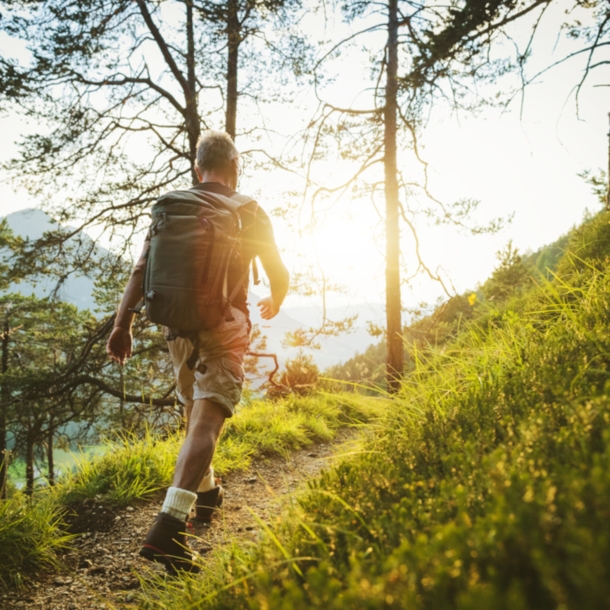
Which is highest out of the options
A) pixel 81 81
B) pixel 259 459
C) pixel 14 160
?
pixel 81 81

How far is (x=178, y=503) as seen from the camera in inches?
75.0

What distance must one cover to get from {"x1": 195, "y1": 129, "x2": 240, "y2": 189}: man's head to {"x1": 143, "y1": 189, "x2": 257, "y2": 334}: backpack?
494 mm

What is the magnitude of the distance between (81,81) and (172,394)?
7157mm

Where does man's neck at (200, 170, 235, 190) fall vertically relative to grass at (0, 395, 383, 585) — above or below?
above

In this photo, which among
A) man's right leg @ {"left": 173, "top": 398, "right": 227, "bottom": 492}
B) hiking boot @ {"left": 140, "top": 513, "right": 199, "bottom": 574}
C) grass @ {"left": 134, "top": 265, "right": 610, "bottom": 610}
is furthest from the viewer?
man's right leg @ {"left": 173, "top": 398, "right": 227, "bottom": 492}

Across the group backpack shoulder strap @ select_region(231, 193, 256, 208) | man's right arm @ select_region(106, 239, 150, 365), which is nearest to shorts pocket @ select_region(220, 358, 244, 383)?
man's right arm @ select_region(106, 239, 150, 365)

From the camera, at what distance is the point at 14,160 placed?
7574mm

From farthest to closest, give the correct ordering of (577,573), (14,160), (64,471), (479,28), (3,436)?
(3,436)
(14,160)
(479,28)
(64,471)
(577,573)

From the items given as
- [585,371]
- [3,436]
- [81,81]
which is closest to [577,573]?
[585,371]

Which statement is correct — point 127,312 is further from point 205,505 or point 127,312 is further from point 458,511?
point 458,511

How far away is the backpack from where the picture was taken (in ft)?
7.33

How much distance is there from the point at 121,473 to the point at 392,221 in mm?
6515

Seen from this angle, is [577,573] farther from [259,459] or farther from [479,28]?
[479,28]

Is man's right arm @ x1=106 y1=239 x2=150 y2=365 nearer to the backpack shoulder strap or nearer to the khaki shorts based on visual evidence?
the khaki shorts
